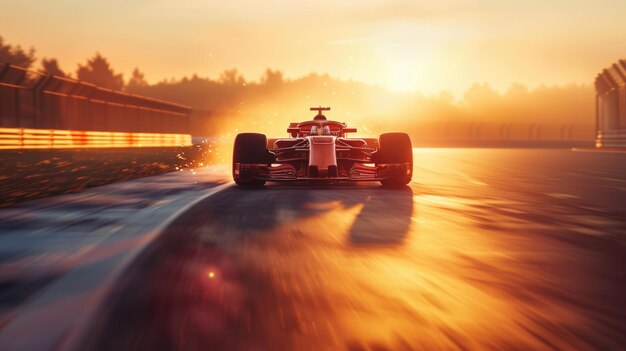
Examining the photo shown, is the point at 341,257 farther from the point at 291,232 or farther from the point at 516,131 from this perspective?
the point at 516,131

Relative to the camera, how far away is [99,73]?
159500 millimetres

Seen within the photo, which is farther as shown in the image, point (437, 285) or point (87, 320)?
point (437, 285)

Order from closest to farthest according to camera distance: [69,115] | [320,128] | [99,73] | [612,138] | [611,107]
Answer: [320,128] → [69,115] → [612,138] → [611,107] → [99,73]

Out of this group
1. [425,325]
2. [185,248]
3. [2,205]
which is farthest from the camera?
[2,205]

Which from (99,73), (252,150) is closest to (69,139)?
(252,150)

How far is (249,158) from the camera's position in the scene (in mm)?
14648

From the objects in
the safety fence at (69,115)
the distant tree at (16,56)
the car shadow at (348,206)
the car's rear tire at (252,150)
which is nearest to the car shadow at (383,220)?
the car shadow at (348,206)

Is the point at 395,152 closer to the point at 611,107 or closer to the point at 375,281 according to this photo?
the point at 375,281

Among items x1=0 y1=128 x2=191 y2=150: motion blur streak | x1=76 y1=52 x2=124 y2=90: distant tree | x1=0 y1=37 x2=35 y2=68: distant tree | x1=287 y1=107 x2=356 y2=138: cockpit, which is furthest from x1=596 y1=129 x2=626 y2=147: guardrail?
x1=76 y1=52 x2=124 y2=90: distant tree

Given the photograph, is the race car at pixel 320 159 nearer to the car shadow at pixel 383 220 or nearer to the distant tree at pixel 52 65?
the car shadow at pixel 383 220

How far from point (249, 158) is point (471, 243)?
23.6 feet

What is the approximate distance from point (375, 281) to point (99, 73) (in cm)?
15994

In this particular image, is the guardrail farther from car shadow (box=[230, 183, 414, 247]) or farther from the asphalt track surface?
the asphalt track surface

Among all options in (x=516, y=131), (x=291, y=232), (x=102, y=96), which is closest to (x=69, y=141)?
(x=102, y=96)
